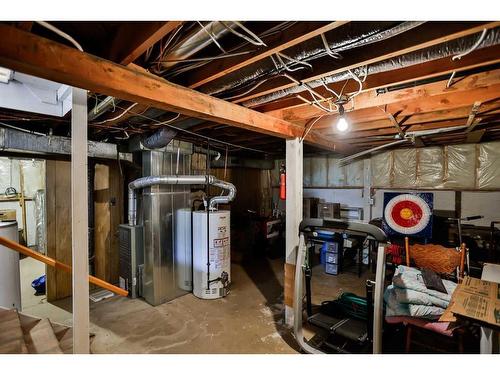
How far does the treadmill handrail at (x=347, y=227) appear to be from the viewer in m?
1.90

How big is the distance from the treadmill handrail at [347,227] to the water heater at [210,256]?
1.51 meters

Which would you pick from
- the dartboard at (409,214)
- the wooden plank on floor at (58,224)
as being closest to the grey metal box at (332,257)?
the dartboard at (409,214)

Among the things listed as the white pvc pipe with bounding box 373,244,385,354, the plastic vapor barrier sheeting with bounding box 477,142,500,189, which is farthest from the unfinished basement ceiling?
the plastic vapor barrier sheeting with bounding box 477,142,500,189

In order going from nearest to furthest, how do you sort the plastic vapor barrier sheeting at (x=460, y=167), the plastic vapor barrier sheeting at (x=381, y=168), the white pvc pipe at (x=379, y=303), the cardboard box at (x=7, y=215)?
the white pvc pipe at (x=379, y=303) → the plastic vapor barrier sheeting at (x=460, y=167) → the plastic vapor barrier sheeting at (x=381, y=168) → the cardboard box at (x=7, y=215)

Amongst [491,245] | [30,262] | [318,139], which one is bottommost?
[30,262]

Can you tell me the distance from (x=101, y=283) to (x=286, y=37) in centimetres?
224

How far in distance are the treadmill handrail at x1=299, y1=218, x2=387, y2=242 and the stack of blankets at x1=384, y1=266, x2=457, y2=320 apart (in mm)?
609

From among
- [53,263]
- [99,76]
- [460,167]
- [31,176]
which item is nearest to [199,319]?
[53,263]

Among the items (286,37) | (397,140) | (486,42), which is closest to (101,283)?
(286,37)

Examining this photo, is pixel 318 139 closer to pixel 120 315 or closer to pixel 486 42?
pixel 486 42

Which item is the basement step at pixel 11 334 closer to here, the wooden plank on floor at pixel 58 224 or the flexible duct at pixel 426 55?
the wooden plank on floor at pixel 58 224

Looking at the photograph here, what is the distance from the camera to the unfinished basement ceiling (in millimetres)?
1135

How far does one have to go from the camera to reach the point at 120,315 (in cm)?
294
